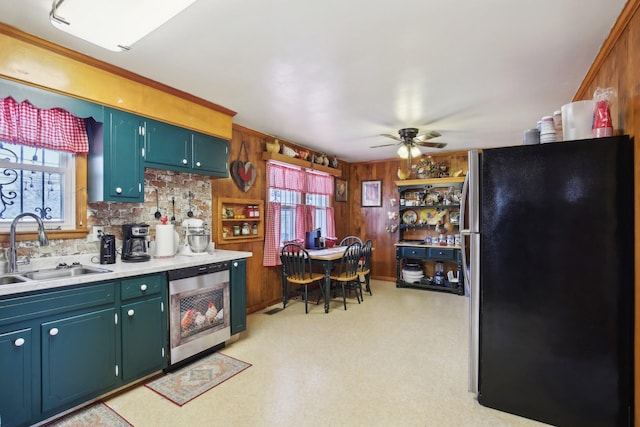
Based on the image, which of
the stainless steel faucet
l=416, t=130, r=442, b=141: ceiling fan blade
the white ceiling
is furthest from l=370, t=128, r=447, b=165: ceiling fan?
the stainless steel faucet

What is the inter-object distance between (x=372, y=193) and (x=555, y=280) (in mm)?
4621

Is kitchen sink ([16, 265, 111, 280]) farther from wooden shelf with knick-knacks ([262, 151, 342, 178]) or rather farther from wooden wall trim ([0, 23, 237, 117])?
wooden shelf with knick-knacks ([262, 151, 342, 178])

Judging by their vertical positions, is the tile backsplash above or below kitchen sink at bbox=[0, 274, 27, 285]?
above

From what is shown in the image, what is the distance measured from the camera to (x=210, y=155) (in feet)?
10.8

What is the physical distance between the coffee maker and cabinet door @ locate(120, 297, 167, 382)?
1.50 ft

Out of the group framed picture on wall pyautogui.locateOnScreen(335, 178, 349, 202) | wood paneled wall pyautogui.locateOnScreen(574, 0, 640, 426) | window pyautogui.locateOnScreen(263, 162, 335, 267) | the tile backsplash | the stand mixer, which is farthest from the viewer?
framed picture on wall pyautogui.locateOnScreen(335, 178, 349, 202)

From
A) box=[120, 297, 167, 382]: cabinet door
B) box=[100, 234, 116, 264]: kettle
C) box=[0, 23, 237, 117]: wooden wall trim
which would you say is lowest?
box=[120, 297, 167, 382]: cabinet door

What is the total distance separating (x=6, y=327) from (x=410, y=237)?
5567 millimetres

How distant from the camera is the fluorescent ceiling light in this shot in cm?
152

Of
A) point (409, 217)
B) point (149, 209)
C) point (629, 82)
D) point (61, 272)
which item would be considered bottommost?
point (61, 272)

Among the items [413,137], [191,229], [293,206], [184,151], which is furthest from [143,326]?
[413,137]

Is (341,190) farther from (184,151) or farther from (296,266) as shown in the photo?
(184,151)

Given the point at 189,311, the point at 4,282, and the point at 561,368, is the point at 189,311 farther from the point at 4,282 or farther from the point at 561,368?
the point at 561,368

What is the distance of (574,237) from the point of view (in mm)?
1897
